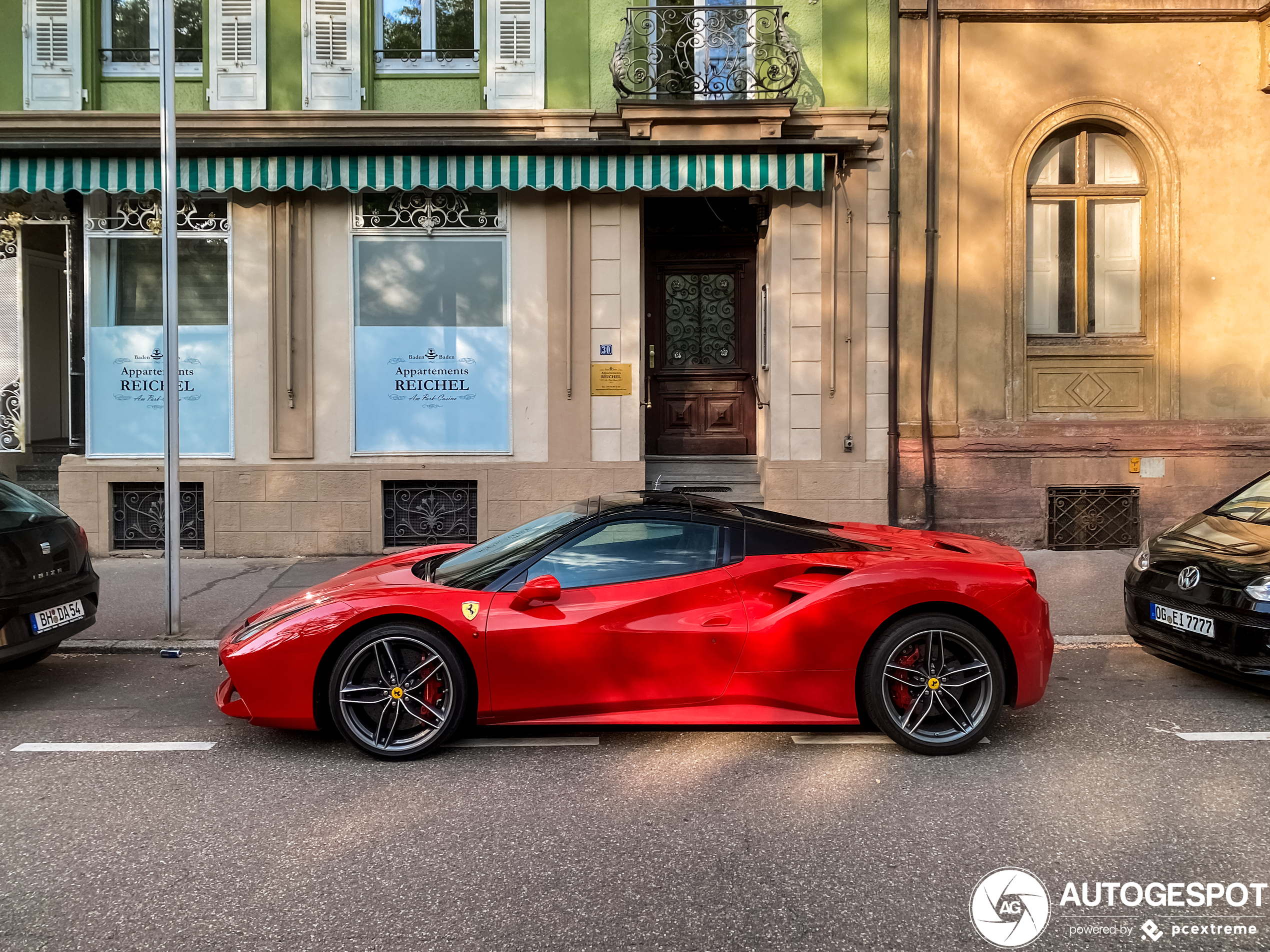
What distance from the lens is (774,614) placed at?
4.93 metres

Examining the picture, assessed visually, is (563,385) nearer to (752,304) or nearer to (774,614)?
(752,304)

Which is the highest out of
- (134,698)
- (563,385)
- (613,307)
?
(613,307)

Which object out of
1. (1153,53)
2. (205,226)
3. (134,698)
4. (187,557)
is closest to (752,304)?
(1153,53)

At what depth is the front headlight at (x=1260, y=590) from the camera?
5555 millimetres

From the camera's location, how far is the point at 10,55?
11.1 m

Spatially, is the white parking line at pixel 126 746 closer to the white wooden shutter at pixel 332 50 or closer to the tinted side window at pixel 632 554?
the tinted side window at pixel 632 554

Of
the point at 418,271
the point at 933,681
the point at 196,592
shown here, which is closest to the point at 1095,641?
the point at 933,681

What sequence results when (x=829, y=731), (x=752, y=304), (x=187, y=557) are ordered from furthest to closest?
(x=752, y=304) → (x=187, y=557) → (x=829, y=731)

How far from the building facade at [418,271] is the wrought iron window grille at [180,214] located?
0.08 feet

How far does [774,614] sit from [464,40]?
899 centimetres

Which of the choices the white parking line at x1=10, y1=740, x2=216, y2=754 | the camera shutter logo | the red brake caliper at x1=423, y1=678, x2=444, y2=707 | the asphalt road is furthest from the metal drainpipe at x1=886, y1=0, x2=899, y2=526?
the white parking line at x1=10, y1=740, x2=216, y2=754

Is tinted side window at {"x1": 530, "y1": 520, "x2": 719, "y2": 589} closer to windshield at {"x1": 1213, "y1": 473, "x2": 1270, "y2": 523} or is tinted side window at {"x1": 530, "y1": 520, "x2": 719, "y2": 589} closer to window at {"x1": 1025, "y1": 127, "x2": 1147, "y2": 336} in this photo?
windshield at {"x1": 1213, "y1": 473, "x2": 1270, "y2": 523}

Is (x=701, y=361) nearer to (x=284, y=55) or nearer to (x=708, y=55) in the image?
(x=708, y=55)

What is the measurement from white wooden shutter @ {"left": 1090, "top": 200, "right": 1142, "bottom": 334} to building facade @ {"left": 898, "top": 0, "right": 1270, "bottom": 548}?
0.28m
